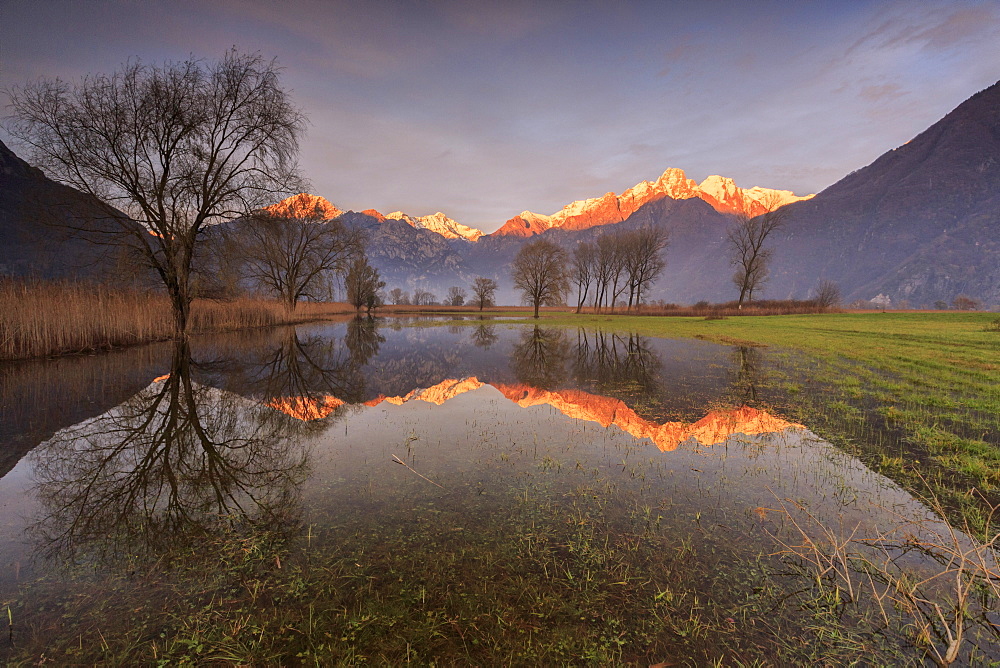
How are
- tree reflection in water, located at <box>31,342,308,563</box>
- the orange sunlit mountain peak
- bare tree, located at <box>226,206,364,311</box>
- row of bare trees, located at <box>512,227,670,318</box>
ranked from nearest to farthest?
tree reflection in water, located at <box>31,342,308,563</box> → the orange sunlit mountain peak → bare tree, located at <box>226,206,364,311</box> → row of bare trees, located at <box>512,227,670,318</box>

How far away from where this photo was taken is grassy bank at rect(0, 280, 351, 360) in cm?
1373

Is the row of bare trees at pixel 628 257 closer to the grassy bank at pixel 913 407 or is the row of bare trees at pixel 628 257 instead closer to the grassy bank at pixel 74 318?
the grassy bank at pixel 913 407

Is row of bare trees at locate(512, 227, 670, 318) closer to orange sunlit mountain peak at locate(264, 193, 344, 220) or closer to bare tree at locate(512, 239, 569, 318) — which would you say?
bare tree at locate(512, 239, 569, 318)

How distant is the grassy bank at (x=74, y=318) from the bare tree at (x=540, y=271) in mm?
42081

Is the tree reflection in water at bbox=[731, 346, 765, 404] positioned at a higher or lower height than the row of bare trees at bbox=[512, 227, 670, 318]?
lower

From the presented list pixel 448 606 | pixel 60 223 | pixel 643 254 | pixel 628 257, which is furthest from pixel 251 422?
pixel 643 254

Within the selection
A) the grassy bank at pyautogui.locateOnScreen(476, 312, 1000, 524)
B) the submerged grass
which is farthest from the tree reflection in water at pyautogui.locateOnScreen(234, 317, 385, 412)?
the grassy bank at pyautogui.locateOnScreen(476, 312, 1000, 524)

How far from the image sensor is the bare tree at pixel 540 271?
56.2 m

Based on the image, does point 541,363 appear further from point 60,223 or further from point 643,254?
point 643,254

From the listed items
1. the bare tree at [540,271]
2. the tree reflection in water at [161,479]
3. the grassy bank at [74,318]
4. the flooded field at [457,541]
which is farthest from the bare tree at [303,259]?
the tree reflection in water at [161,479]

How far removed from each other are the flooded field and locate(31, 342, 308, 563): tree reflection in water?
0.04m

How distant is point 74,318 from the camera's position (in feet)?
51.7

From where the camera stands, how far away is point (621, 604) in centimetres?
339

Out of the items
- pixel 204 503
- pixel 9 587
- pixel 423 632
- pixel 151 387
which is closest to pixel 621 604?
pixel 423 632
